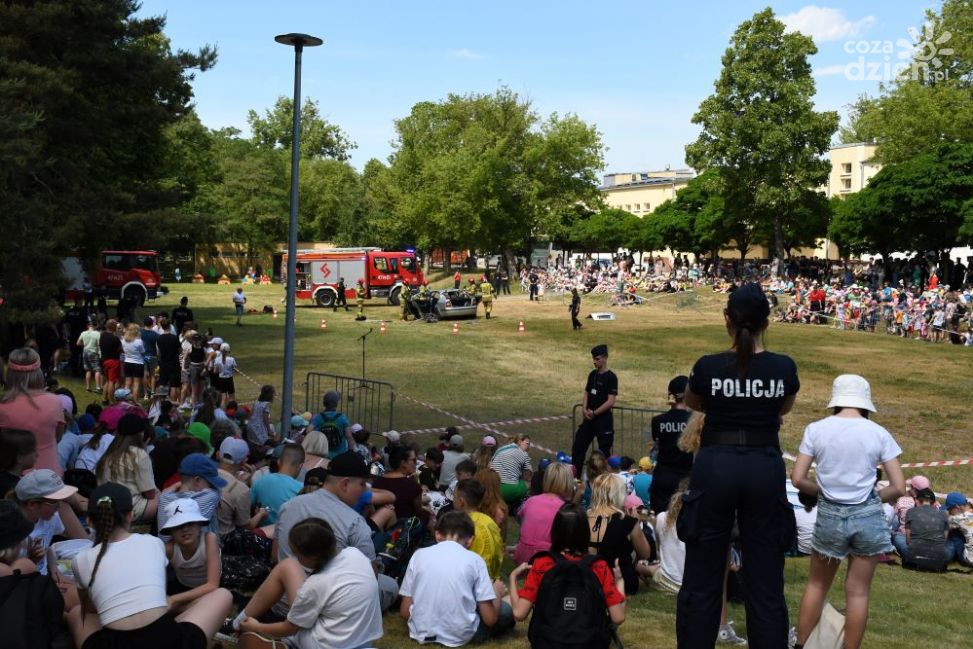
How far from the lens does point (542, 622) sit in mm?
4992

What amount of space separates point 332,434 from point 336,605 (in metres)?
6.46

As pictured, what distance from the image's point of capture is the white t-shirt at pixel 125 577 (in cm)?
→ 479

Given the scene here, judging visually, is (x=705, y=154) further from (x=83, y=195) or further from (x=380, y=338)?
(x=83, y=195)

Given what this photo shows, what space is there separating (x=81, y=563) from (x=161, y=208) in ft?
70.8

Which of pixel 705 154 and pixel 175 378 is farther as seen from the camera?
pixel 705 154

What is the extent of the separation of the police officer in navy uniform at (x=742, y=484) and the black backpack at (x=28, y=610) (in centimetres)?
293

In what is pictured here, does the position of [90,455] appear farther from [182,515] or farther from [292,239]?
[292,239]

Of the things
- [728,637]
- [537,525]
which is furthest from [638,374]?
[728,637]

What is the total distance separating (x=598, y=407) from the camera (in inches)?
496

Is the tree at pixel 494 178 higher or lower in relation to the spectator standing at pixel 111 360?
higher

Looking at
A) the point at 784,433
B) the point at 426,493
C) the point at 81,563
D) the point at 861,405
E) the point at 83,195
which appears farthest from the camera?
the point at 83,195

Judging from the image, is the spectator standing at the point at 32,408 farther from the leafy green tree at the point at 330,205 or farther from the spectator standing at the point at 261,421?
the leafy green tree at the point at 330,205

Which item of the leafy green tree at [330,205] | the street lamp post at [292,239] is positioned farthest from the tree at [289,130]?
the street lamp post at [292,239]

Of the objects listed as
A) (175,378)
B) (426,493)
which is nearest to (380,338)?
(175,378)
